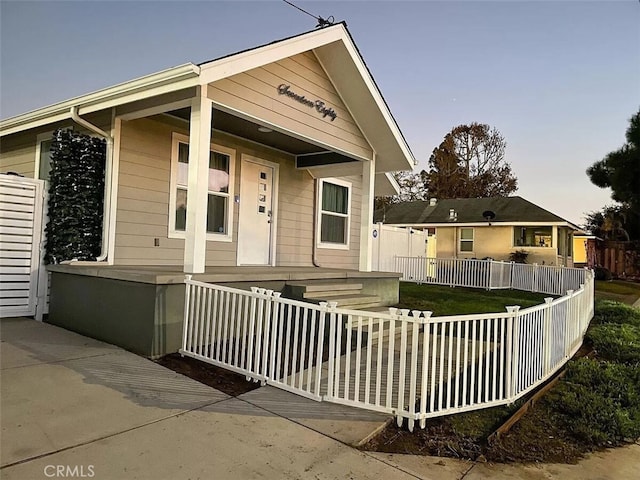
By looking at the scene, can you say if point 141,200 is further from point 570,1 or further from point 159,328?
point 570,1

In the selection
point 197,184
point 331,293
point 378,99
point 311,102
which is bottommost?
point 331,293

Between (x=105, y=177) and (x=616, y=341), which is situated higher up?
(x=105, y=177)

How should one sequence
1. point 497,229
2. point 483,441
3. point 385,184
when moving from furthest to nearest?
point 497,229
point 385,184
point 483,441

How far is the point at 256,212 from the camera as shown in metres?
9.21

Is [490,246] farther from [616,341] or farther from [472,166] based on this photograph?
[472,166]

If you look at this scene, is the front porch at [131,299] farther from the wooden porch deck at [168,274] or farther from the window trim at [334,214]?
the window trim at [334,214]

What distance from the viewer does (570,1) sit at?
9.90 meters

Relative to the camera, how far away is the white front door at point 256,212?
29.2 feet

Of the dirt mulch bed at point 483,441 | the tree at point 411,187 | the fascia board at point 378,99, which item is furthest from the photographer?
the tree at point 411,187

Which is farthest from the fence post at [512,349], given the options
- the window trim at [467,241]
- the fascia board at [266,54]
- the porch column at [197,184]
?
the window trim at [467,241]

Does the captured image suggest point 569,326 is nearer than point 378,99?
Yes

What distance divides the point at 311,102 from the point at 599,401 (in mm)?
6094

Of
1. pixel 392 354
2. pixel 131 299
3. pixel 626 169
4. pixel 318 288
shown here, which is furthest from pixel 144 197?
pixel 626 169

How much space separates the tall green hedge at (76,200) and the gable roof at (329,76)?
1.89 ft
